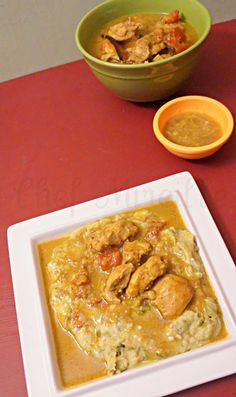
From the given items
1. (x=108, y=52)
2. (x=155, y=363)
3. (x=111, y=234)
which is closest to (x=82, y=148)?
(x=108, y=52)

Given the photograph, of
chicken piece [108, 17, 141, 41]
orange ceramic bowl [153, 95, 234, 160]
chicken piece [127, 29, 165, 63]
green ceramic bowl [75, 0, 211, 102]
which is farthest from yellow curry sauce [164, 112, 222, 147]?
chicken piece [108, 17, 141, 41]

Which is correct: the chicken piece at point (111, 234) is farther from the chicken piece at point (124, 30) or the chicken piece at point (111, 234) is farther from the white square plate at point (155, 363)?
the chicken piece at point (124, 30)

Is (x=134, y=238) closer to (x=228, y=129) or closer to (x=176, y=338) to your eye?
(x=176, y=338)

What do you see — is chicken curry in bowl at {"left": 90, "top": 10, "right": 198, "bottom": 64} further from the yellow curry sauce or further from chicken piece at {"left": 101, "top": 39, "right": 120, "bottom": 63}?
the yellow curry sauce

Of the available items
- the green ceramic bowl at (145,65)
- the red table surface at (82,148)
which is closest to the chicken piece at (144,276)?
the red table surface at (82,148)

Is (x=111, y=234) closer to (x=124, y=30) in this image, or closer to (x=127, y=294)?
(x=127, y=294)
